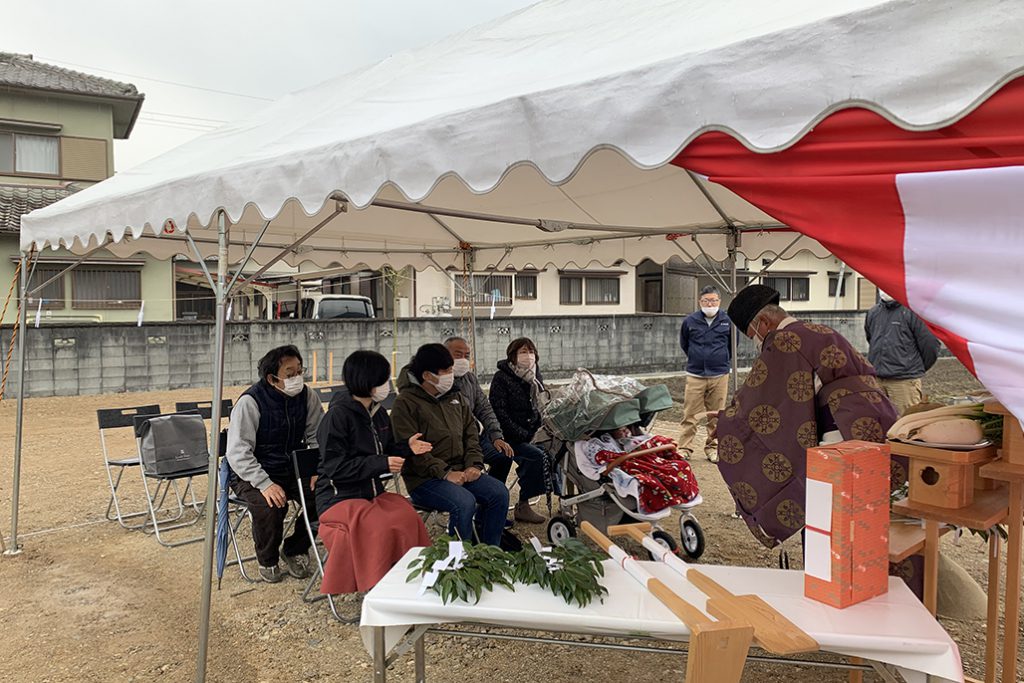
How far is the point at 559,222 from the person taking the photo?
15.9 feet

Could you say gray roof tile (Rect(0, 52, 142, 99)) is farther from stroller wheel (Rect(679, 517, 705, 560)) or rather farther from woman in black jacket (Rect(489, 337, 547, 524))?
stroller wheel (Rect(679, 517, 705, 560))

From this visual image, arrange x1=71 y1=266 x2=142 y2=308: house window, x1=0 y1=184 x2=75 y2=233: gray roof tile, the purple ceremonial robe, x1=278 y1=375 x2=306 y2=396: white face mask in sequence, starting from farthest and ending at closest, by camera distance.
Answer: x1=71 y1=266 x2=142 y2=308: house window, x1=0 y1=184 x2=75 y2=233: gray roof tile, x1=278 y1=375 x2=306 y2=396: white face mask, the purple ceremonial robe

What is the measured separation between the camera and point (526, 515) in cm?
470

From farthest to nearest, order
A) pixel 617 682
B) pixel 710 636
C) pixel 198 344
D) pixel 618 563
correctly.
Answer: pixel 198 344 → pixel 617 682 → pixel 618 563 → pixel 710 636

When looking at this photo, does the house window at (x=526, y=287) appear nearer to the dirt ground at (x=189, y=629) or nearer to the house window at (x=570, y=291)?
the house window at (x=570, y=291)

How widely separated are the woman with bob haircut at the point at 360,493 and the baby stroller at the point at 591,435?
993mm

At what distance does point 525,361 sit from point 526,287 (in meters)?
14.8

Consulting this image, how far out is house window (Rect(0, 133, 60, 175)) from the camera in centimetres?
1451

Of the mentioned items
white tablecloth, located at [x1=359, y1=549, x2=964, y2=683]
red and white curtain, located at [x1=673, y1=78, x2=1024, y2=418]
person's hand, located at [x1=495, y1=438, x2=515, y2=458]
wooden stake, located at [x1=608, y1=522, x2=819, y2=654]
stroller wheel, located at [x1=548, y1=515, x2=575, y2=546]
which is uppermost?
red and white curtain, located at [x1=673, y1=78, x2=1024, y2=418]

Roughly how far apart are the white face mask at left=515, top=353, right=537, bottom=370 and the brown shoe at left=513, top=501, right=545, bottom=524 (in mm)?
969

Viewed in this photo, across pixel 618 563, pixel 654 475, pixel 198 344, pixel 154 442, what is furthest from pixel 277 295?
pixel 618 563

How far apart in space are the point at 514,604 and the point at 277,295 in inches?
878

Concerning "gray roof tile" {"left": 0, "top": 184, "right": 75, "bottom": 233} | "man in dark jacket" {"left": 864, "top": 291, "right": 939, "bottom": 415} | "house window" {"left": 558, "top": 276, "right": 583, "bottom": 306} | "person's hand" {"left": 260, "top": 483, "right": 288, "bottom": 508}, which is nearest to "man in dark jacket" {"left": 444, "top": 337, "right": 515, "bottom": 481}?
"person's hand" {"left": 260, "top": 483, "right": 288, "bottom": 508}

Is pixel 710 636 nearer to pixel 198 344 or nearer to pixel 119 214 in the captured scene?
pixel 119 214
